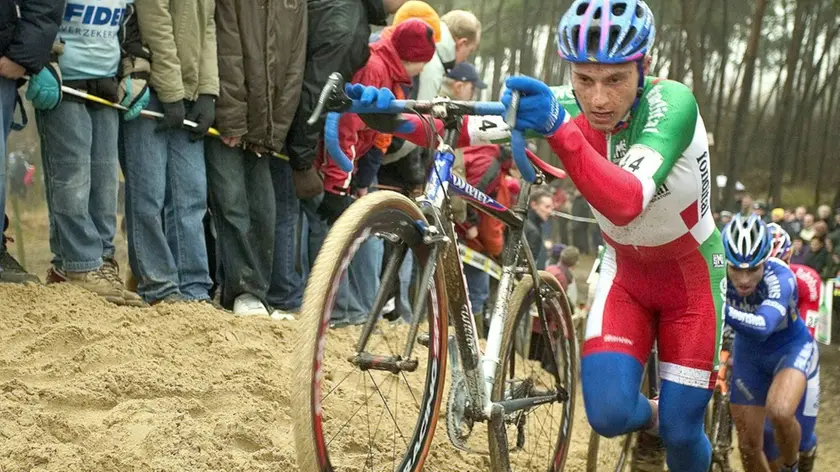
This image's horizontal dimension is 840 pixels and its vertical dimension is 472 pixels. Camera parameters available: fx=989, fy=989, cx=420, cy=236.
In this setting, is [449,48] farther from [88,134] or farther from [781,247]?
[88,134]

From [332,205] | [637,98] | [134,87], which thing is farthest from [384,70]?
[637,98]

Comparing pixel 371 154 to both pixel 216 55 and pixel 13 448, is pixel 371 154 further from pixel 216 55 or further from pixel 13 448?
pixel 13 448

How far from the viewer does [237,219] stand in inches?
256

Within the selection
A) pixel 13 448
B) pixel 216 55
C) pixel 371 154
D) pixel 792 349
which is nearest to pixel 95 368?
pixel 13 448

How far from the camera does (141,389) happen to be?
188 inches

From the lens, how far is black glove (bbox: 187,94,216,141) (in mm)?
6145

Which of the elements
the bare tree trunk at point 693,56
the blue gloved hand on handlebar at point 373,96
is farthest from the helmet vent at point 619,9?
the bare tree trunk at point 693,56

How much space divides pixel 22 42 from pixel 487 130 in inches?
101

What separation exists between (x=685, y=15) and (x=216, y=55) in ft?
75.0

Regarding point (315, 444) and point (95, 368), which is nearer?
point (315, 444)

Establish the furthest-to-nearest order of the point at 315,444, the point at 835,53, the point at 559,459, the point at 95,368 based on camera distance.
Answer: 1. the point at 835,53
2. the point at 559,459
3. the point at 95,368
4. the point at 315,444

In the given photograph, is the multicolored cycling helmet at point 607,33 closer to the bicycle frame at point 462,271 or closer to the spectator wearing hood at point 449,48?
the bicycle frame at point 462,271

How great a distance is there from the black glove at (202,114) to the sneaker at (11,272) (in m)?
1.27

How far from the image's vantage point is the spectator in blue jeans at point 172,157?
5977 millimetres
